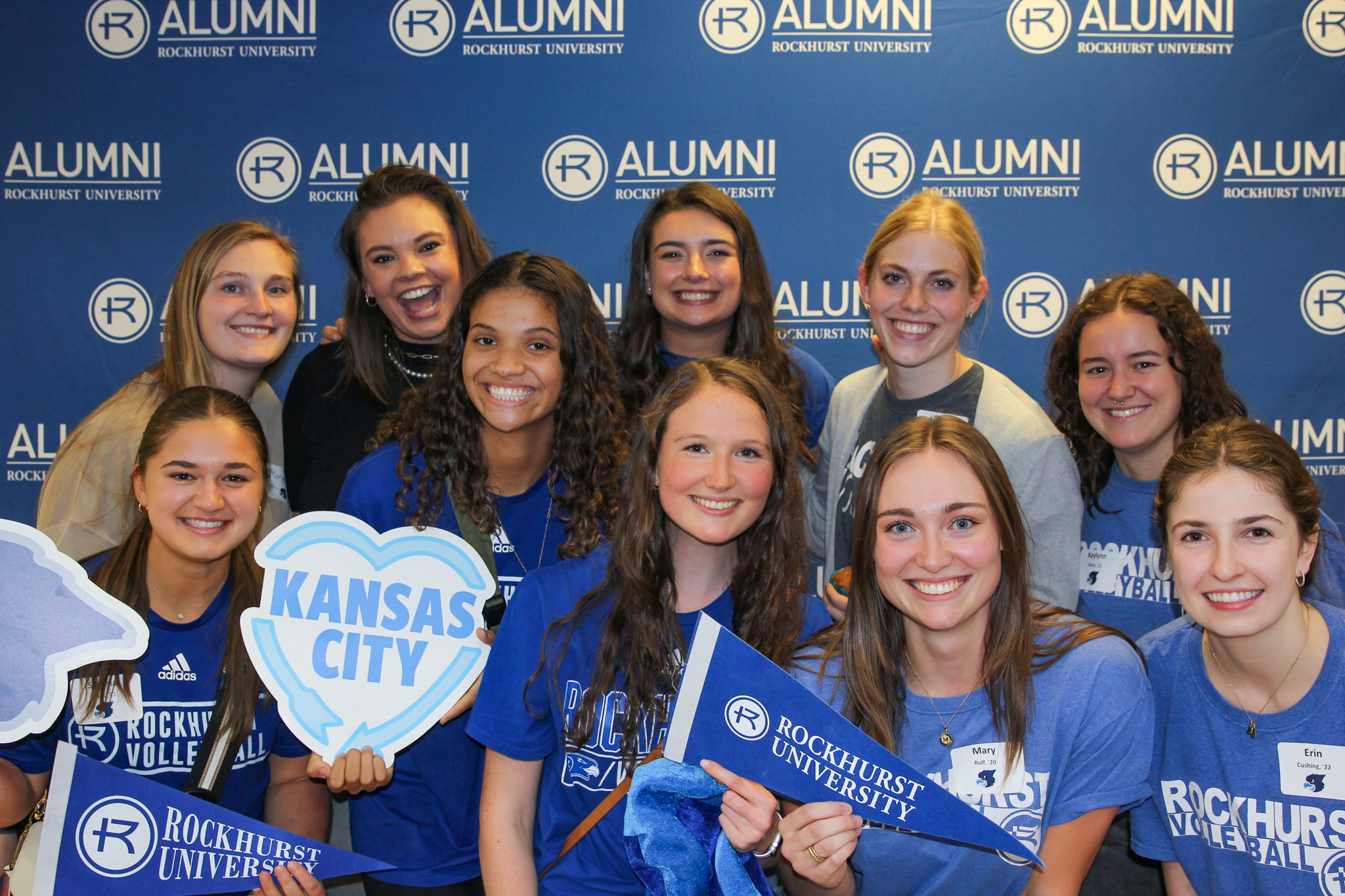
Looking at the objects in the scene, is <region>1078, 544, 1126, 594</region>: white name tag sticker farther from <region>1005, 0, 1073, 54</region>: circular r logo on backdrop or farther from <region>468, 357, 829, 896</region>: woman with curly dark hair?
<region>1005, 0, 1073, 54</region>: circular r logo on backdrop

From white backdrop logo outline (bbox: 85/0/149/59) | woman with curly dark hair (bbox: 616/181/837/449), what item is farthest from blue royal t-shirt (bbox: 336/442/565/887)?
white backdrop logo outline (bbox: 85/0/149/59)

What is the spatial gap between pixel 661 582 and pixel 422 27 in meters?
2.72

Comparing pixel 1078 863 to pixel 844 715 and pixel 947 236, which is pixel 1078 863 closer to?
pixel 844 715

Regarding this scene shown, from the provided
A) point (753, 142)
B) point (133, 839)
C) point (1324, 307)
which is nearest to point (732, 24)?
point (753, 142)

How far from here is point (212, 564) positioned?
2.11 metres

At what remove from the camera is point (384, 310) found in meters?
2.92

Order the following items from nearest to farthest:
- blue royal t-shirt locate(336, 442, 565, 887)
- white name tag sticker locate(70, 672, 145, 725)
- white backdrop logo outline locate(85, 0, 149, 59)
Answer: white name tag sticker locate(70, 672, 145, 725) < blue royal t-shirt locate(336, 442, 565, 887) < white backdrop logo outline locate(85, 0, 149, 59)

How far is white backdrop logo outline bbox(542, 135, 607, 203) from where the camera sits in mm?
3617

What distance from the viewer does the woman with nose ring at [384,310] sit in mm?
2783

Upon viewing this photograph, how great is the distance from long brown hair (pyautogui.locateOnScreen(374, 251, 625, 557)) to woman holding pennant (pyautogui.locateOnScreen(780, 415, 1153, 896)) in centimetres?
73

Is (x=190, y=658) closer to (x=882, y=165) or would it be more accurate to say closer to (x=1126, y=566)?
(x=1126, y=566)

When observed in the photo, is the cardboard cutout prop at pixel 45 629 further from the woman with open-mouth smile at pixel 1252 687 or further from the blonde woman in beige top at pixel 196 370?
the woman with open-mouth smile at pixel 1252 687

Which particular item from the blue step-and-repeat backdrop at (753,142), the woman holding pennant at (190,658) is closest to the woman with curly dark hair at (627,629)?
the woman holding pennant at (190,658)

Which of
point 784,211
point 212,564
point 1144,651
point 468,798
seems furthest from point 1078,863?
point 784,211
